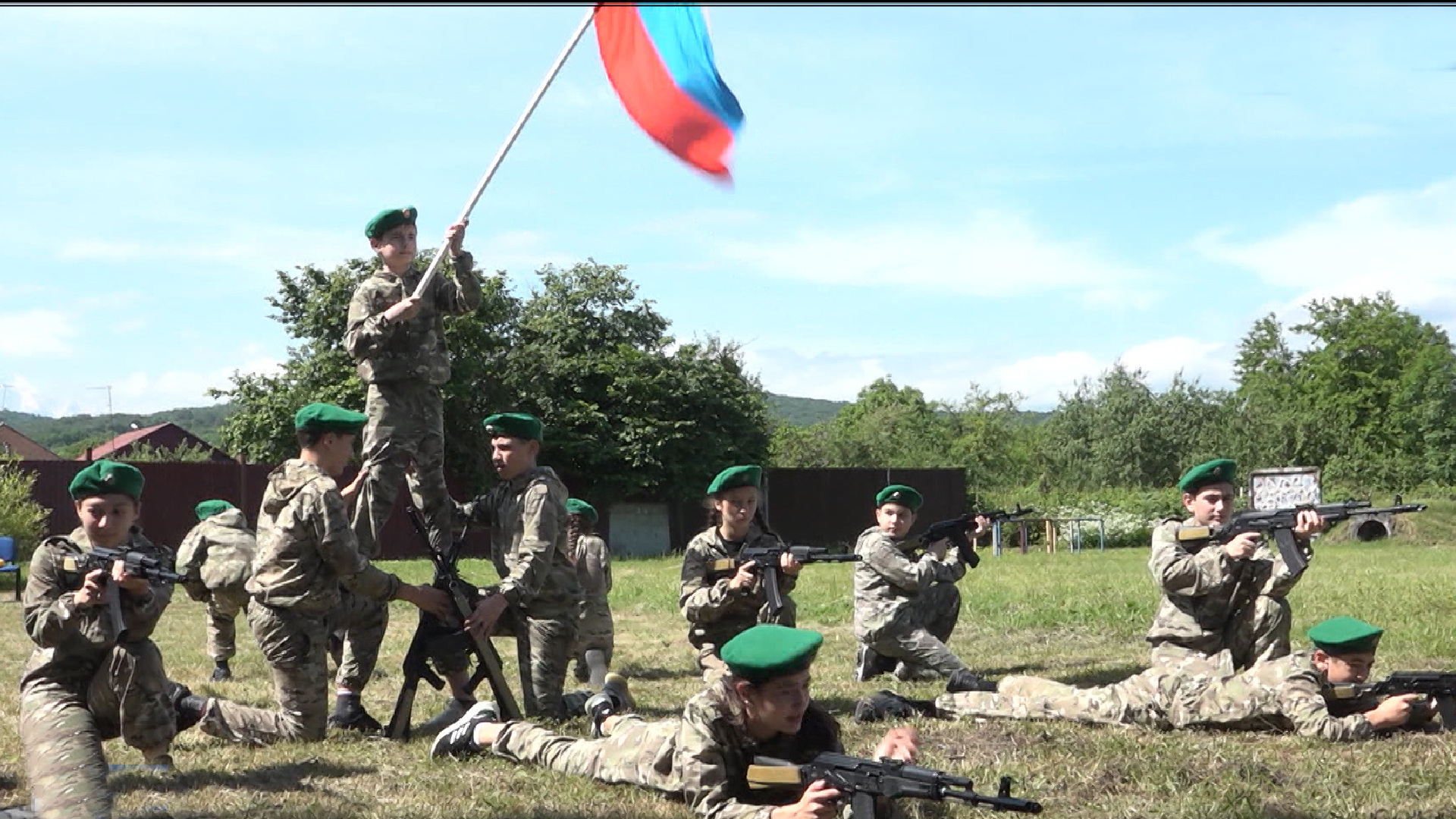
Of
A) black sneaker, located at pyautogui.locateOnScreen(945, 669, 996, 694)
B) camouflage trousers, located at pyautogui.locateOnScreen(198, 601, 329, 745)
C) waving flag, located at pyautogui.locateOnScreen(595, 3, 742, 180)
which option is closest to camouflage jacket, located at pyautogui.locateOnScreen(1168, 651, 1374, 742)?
black sneaker, located at pyautogui.locateOnScreen(945, 669, 996, 694)

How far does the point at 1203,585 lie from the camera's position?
954cm

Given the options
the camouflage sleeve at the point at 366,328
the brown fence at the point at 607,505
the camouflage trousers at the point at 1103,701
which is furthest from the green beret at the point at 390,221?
the brown fence at the point at 607,505

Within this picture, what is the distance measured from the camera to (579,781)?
7.22 meters

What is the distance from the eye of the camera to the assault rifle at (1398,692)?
830 cm

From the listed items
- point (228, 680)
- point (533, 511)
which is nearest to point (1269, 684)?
point (533, 511)

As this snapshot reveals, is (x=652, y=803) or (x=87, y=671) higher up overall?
(x=87, y=671)

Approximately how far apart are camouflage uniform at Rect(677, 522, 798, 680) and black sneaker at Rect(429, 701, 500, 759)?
70.6 inches

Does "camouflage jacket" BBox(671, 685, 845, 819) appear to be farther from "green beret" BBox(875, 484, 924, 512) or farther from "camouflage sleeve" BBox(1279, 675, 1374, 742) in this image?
"green beret" BBox(875, 484, 924, 512)

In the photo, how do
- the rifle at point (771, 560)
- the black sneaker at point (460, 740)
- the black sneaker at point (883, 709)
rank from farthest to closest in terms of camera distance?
the rifle at point (771, 560) < the black sneaker at point (883, 709) < the black sneaker at point (460, 740)

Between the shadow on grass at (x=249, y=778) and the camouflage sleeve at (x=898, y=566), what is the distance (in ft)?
15.7

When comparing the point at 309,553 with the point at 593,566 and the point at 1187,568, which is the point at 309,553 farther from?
the point at 1187,568

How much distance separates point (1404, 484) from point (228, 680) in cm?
6008

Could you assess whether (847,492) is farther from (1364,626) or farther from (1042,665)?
(1364,626)

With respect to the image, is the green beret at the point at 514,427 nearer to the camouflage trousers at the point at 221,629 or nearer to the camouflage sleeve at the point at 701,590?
the camouflage sleeve at the point at 701,590
